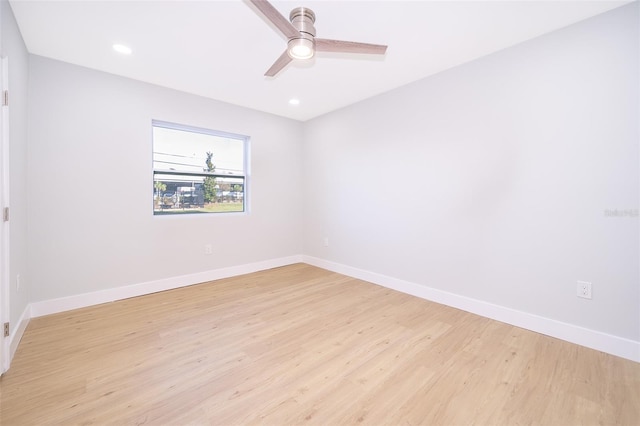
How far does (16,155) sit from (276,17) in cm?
238

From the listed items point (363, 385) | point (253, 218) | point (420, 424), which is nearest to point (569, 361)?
point (420, 424)

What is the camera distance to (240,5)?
6.49ft

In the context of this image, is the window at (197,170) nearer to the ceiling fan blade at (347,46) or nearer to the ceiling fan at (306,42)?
the ceiling fan at (306,42)

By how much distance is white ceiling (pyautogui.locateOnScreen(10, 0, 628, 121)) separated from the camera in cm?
199

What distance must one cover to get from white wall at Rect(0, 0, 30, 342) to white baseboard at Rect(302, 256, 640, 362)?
3.58 metres

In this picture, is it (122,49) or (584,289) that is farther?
(122,49)

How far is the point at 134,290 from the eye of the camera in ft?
10.6

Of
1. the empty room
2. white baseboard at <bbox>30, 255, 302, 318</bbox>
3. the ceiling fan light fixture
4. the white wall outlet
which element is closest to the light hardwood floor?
the empty room

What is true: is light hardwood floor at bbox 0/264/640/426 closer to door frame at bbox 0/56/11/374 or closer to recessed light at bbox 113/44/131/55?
door frame at bbox 0/56/11/374

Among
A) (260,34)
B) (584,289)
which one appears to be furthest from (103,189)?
(584,289)

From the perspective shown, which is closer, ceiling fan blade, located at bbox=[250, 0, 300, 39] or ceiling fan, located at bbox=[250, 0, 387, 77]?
ceiling fan blade, located at bbox=[250, 0, 300, 39]

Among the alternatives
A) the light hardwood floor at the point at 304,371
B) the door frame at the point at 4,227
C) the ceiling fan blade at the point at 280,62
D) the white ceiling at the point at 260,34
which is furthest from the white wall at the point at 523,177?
the door frame at the point at 4,227

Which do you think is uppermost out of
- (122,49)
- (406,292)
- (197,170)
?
(122,49)

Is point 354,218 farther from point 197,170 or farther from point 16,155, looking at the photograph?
point 16,155
